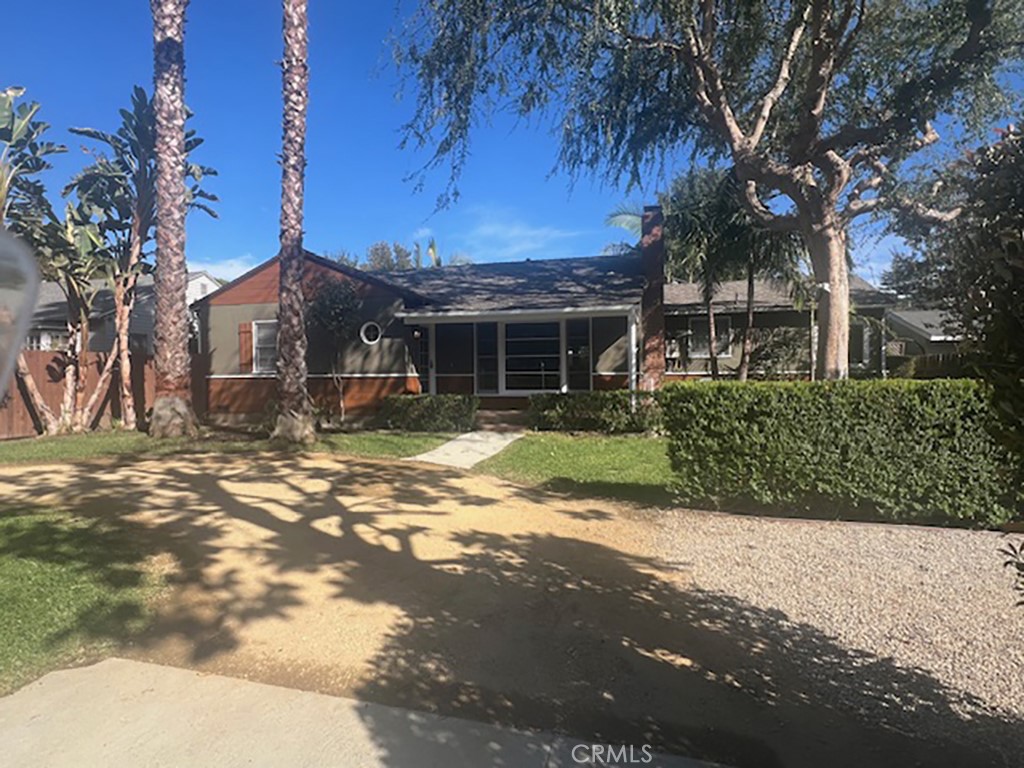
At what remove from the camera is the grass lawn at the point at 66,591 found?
12.4 ft

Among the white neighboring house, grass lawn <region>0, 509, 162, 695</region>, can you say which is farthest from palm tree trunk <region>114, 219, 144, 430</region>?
the white neighboring house

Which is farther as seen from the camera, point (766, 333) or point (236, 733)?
point (766, 333)

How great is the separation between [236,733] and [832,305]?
33.8ft

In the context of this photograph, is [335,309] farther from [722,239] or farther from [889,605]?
[889,605]

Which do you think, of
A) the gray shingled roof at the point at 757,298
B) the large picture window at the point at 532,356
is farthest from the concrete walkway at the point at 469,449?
the gray shingled roof at the point at 757,298

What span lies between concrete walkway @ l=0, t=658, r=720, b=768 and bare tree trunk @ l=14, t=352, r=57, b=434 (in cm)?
1363

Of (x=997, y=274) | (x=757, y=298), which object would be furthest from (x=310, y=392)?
(x=997, y=274)

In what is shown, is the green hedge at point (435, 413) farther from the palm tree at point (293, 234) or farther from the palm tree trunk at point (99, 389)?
the palm tree trunk at point (99, 389)

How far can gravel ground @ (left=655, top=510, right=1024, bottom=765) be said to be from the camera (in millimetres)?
3125

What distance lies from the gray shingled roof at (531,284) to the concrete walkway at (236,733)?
12.7 m

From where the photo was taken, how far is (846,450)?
269 inches

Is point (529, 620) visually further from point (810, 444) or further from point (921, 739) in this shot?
point (810, 444)

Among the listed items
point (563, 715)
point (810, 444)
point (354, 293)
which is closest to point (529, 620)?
point (563, 715)

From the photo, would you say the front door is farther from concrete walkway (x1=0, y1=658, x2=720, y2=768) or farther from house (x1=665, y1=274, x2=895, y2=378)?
concrete walkway (x1=0, y1=658, x2=720, y2=768)
